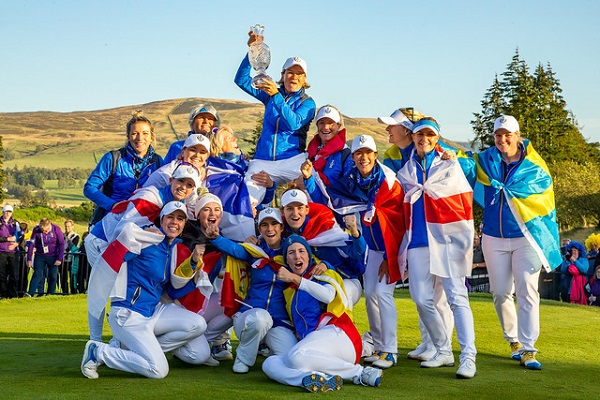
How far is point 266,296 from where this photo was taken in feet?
25.6

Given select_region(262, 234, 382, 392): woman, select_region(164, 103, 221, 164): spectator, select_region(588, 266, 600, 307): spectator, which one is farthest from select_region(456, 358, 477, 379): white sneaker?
select_region(588, 266, 600, 307): spectator

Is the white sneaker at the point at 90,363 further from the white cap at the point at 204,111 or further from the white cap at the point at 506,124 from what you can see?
the white cap at the point at 506,124

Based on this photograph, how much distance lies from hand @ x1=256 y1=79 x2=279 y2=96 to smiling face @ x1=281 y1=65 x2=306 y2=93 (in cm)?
17

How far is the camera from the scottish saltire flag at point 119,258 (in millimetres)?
7332

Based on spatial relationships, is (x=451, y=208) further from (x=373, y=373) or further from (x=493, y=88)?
(x=493, y=88)

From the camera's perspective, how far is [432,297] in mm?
7984

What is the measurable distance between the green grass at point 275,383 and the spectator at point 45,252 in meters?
6.80

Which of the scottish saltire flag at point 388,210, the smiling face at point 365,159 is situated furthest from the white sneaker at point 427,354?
the smiling face at point 365,159

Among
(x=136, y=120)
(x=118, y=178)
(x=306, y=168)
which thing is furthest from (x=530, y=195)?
(x=118, y=178)

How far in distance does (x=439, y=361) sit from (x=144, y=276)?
2939 millimetres

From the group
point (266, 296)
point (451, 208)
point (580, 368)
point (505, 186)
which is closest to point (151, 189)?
point (266, 296)

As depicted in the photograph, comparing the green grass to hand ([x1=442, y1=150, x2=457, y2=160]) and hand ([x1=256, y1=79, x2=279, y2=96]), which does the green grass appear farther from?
hand ([x1=256, y1=79, x2=279, y2=96])

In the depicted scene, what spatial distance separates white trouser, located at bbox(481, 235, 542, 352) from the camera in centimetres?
833

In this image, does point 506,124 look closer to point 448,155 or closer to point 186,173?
point 448,155
